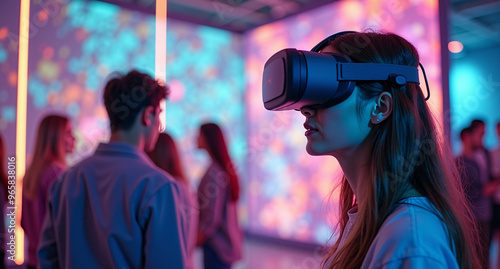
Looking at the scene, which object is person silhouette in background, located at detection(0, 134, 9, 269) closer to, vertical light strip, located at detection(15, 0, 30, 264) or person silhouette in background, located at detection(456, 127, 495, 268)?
vertical light strip, located at detection(15, 0, 30, 264)

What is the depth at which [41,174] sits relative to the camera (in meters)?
2.26

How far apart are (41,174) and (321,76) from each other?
2.09m

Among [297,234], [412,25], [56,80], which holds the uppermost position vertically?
[412,25]

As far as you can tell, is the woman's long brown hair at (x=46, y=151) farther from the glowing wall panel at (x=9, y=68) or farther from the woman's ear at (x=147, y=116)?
the woman's ear at (x=147, y=116)

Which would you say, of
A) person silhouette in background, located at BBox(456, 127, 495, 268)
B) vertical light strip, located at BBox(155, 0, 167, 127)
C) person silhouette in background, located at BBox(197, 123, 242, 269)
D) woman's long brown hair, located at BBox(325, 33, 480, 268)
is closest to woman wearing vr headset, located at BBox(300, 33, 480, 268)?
woman's long brown hair, located at BBox(325, 33, 480, 268)

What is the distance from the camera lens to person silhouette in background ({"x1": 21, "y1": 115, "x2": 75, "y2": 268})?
87.4 inches

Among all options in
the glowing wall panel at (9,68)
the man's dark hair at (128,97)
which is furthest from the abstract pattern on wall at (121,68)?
the man's dark hair at (128,97)

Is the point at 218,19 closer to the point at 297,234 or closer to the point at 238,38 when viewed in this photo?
the point at 238,38

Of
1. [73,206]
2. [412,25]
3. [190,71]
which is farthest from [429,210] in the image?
[190,71]

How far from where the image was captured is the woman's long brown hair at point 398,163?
0.65 meters

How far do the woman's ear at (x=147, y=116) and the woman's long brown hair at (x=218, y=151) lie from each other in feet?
4.12

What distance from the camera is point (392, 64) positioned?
71 cm

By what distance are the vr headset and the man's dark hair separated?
2.49ft

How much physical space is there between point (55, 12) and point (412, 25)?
318 centimetres
